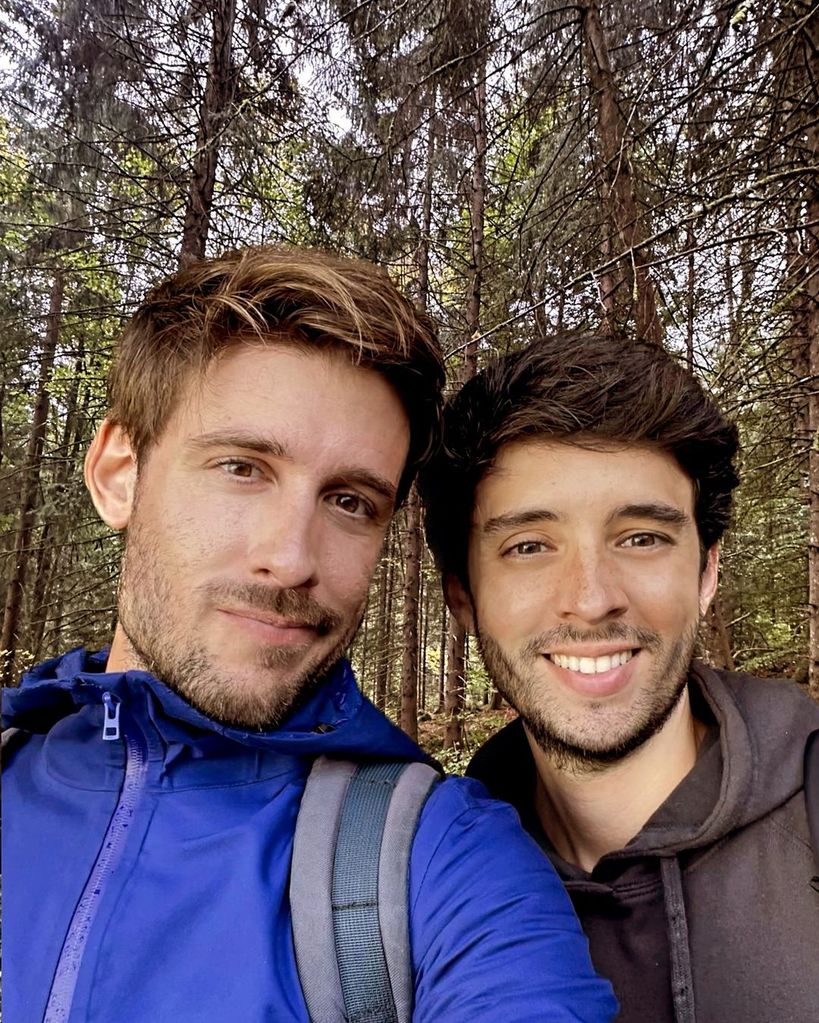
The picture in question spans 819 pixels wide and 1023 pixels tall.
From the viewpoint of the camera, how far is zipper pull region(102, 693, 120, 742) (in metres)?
1.50

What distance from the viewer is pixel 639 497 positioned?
2.13 metres

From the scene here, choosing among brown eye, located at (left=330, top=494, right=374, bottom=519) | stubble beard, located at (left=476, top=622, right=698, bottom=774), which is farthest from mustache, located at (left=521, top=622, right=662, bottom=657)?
brown eye, located at (left=330, top=494, right=374, bottom=519)

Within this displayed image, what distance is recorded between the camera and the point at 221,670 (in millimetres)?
1606

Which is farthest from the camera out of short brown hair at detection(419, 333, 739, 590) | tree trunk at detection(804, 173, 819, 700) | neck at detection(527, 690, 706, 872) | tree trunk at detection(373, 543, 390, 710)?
tree trunk at detection(373, 543, 390, 710)

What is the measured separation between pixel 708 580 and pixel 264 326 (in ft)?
6.27

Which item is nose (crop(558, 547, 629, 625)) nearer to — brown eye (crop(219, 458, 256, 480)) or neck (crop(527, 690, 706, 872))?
neck (crop(527, 690, 706, 872))

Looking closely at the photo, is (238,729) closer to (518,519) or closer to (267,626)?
(267,626)

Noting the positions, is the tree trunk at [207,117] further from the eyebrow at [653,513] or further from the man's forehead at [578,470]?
the eyebrow at [653,513]

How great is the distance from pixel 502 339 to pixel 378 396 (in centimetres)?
530

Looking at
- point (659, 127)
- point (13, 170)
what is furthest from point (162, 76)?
point (659, 127)

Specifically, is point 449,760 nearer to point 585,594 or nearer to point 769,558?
point 769,558

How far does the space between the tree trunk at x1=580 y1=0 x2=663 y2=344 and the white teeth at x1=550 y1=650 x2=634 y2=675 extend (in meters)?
1.94

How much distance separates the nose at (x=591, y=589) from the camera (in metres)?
2.01

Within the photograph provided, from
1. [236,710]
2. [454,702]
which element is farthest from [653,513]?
[454,702]
